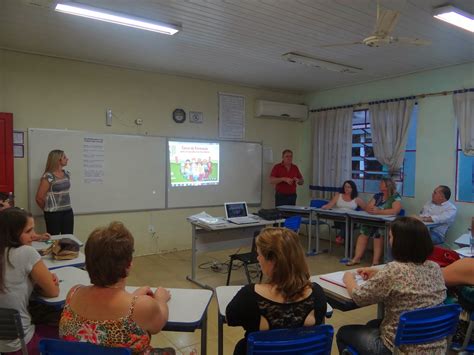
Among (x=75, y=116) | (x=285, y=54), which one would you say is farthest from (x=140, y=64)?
(x=285, y=54)

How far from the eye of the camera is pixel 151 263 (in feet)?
16.9

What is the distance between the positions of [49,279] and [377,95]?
5.43 m

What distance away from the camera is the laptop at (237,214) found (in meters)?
4.38

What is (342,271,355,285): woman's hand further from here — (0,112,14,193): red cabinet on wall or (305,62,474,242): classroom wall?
(0,112,14,193): red cabinet on wall

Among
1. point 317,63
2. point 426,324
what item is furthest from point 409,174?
point 426,324

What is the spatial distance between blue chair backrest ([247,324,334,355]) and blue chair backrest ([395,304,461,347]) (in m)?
0.44

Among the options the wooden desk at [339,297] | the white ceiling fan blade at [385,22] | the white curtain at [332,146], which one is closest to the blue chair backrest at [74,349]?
Answer: the wooden desk at [339,297]

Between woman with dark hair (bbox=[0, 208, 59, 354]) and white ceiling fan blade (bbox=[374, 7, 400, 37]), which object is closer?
woman with dark hair (bbox=[0, 208, 59, 354])

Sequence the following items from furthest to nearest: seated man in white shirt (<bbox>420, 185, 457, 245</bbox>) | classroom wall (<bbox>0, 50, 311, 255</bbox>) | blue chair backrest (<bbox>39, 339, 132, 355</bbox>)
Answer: seated man in white shirt (<bbox>420, 185, 457, 245</bbox>) → classroom wall (<bbox>0, 50, 311, 255</bbox>) → blue chair backrest (<bbox>39, 339, 132, 355</bbox>)

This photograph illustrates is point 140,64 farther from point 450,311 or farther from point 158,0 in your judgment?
point 450,311

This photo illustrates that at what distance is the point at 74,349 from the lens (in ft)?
4.29

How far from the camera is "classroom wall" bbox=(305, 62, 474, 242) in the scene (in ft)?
16.3

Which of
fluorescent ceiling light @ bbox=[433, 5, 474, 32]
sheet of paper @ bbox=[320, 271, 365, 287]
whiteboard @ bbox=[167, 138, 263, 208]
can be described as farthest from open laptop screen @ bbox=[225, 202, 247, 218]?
fluorescent ceiling light @ bbox=[433, 5, 474, 32]

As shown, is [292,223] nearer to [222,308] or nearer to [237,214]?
[237,214]
